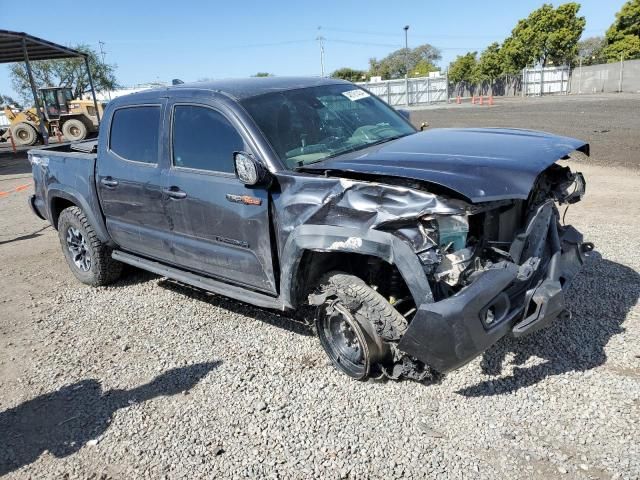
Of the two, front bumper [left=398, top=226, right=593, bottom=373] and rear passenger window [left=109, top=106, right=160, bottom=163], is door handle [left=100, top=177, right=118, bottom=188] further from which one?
front bumper [left=398, top=226, right=593, bottom=373]

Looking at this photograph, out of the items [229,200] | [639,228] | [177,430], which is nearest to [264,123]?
[229,200]

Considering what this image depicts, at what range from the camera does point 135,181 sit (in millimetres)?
4469

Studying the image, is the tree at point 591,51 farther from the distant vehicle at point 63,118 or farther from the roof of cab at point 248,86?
the roof of cab at point 248,86

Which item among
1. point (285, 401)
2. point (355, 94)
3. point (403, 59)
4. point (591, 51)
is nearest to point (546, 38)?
point (591, 51)

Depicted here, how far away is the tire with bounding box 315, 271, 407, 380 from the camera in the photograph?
306 cm

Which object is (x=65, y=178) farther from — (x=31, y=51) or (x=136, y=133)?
(x=31, y=51)

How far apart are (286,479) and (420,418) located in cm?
84

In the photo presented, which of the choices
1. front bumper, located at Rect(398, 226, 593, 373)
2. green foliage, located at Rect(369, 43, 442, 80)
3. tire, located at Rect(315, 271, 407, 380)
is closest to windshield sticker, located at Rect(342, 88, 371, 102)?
tire, located at Rect(315, 271, 407, 380)

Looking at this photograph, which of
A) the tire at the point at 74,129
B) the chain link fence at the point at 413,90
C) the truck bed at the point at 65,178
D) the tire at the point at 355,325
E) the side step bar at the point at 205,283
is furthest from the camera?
the chain link fence at the point at 413,90

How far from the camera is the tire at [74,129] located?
25969 mm

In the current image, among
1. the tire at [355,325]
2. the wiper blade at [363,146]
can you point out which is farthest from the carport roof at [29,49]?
the tire at [355,325]

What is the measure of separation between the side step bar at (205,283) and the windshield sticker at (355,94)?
1803 millimetres

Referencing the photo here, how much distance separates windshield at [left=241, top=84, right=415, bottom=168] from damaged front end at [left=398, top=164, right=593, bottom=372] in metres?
1.15

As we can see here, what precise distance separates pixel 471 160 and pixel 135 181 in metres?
2.84
